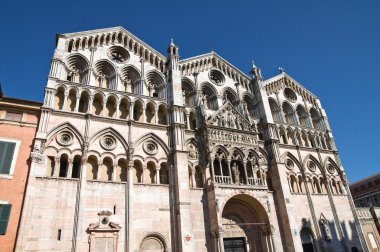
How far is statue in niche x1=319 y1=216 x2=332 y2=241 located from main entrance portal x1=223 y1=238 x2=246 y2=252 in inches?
349

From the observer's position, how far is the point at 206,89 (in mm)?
28922

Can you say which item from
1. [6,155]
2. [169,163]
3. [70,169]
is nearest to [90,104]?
[70,169]

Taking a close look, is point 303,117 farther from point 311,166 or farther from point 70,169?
point 70,169

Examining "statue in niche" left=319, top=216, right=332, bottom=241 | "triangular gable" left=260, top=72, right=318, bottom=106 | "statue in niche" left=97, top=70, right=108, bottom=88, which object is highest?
"triangular gable" left=260, top=72, right=318, bottom=106

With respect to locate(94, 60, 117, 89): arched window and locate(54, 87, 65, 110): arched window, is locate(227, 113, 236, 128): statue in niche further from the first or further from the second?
locate(54, 87, 65, 110): arched window

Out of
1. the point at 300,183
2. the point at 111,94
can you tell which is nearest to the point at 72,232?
the point at 111,94

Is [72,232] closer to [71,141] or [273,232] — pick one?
[71,141]

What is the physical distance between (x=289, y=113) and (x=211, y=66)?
10.8 m

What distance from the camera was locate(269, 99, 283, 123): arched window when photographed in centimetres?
3144

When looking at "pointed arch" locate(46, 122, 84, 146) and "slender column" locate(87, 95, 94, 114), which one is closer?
"pointed arch" locate(46, 122, 84, 146)

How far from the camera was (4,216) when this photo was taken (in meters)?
15.9

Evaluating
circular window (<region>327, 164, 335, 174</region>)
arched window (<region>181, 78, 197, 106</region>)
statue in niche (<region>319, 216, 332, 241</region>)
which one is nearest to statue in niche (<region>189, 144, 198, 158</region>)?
arched window (<region>181, 78, 197, 106</region>)

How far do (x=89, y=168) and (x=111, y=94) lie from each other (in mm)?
6210

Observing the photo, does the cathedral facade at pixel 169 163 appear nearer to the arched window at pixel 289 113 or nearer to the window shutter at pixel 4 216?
the window shutter at pixel 4 216
